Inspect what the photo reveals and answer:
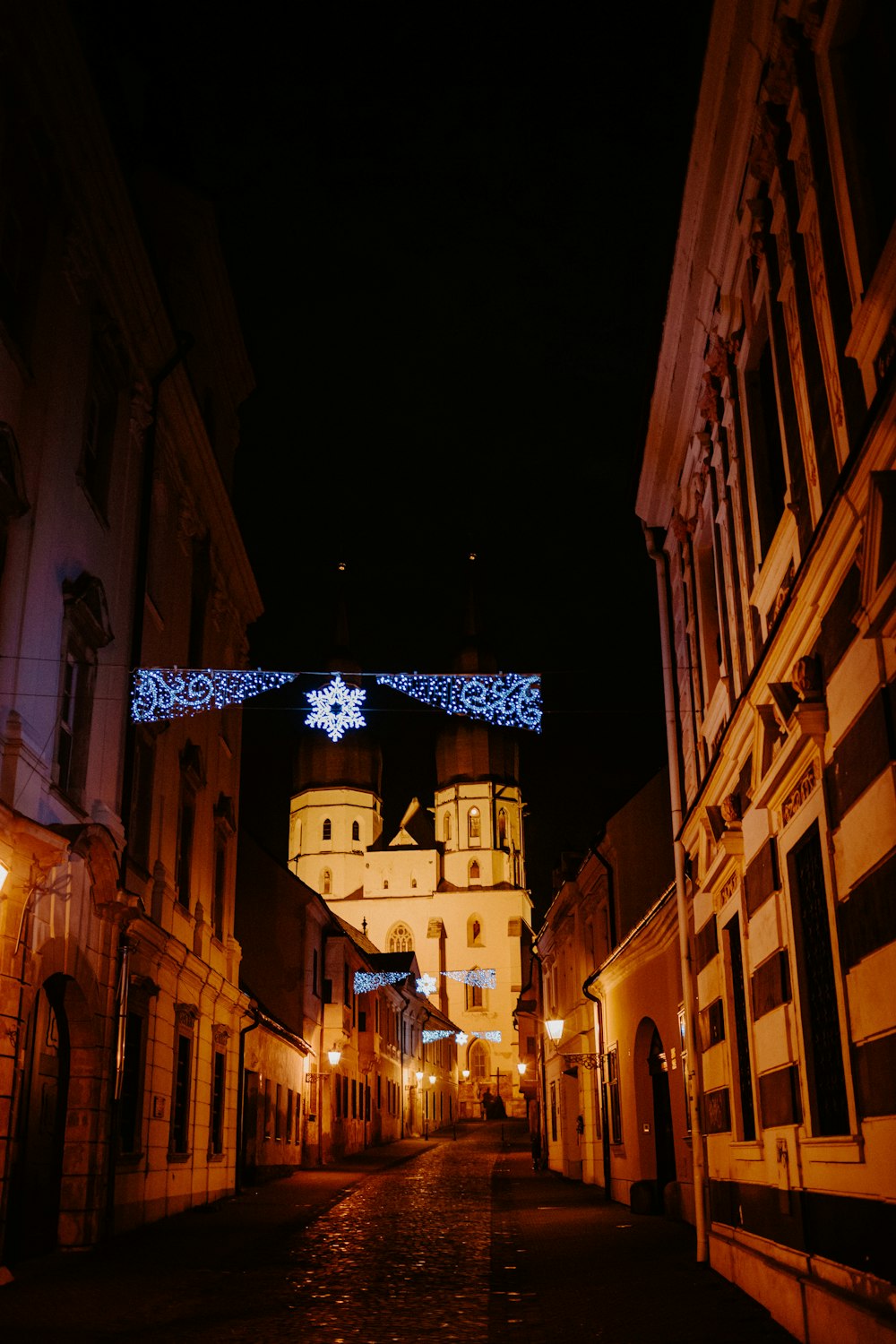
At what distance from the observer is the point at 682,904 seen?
14.1 metres

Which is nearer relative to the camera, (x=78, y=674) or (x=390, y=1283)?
(x=390, y=1283)

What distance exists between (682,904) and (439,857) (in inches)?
3651

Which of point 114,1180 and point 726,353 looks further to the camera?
point 114,1180

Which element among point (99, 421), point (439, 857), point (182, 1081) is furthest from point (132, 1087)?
point (439, 857)

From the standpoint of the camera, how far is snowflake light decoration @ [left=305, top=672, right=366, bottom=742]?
47.6ft

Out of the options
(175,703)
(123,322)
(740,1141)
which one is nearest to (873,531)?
(740,1141)

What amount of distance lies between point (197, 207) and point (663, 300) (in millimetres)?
A: 12202

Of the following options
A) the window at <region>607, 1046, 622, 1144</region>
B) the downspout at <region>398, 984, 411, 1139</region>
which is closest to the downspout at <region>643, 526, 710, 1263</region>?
the window at <region>607, 1046, 622, 1144</region>

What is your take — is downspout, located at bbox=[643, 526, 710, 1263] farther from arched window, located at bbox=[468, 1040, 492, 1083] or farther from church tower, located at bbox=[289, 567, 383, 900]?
church tower, located at bbox=[289, 567, 383, 900]

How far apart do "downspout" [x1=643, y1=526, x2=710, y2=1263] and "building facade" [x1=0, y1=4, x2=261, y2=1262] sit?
6.82 meters

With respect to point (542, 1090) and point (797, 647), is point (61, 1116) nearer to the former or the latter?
point (797, 647)

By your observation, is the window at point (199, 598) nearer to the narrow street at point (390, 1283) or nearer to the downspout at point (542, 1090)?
the narrow street at point (390, 1283)

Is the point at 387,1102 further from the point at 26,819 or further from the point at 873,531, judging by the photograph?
the point at 873,531

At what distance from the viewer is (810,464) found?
8.28m
